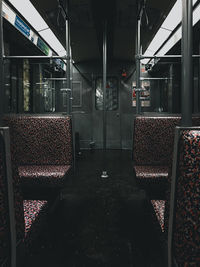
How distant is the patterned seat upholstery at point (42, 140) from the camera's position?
209cm

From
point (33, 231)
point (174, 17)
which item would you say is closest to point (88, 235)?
point (33, 231)

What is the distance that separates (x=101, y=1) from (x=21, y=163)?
2563 mm

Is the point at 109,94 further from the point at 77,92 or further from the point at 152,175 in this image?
the point at 152,175

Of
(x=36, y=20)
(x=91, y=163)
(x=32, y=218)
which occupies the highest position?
(x=36, y=20)

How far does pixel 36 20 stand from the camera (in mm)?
4047

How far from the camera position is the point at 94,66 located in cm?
678

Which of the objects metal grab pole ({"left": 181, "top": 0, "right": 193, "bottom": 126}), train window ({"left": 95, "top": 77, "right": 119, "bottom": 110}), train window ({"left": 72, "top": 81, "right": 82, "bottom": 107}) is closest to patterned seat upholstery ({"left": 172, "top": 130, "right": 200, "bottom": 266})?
metal grab pole ({"left": 181, "top": 0, "right": 193, "bottom": 126})

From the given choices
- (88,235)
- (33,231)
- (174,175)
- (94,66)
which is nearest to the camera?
(174,175)

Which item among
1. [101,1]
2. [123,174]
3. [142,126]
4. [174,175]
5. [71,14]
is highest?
[71,14]

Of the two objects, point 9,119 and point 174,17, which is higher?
point 174,17

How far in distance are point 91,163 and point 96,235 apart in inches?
111

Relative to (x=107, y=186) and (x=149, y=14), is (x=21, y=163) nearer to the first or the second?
(x=107, y=186)

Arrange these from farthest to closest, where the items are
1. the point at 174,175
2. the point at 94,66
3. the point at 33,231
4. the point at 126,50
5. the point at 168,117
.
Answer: the point at 94,66, the point at 126,50, the point at 168,117, the point at 33,231, the point at 174,175

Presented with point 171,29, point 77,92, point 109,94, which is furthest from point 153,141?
point 77,92
